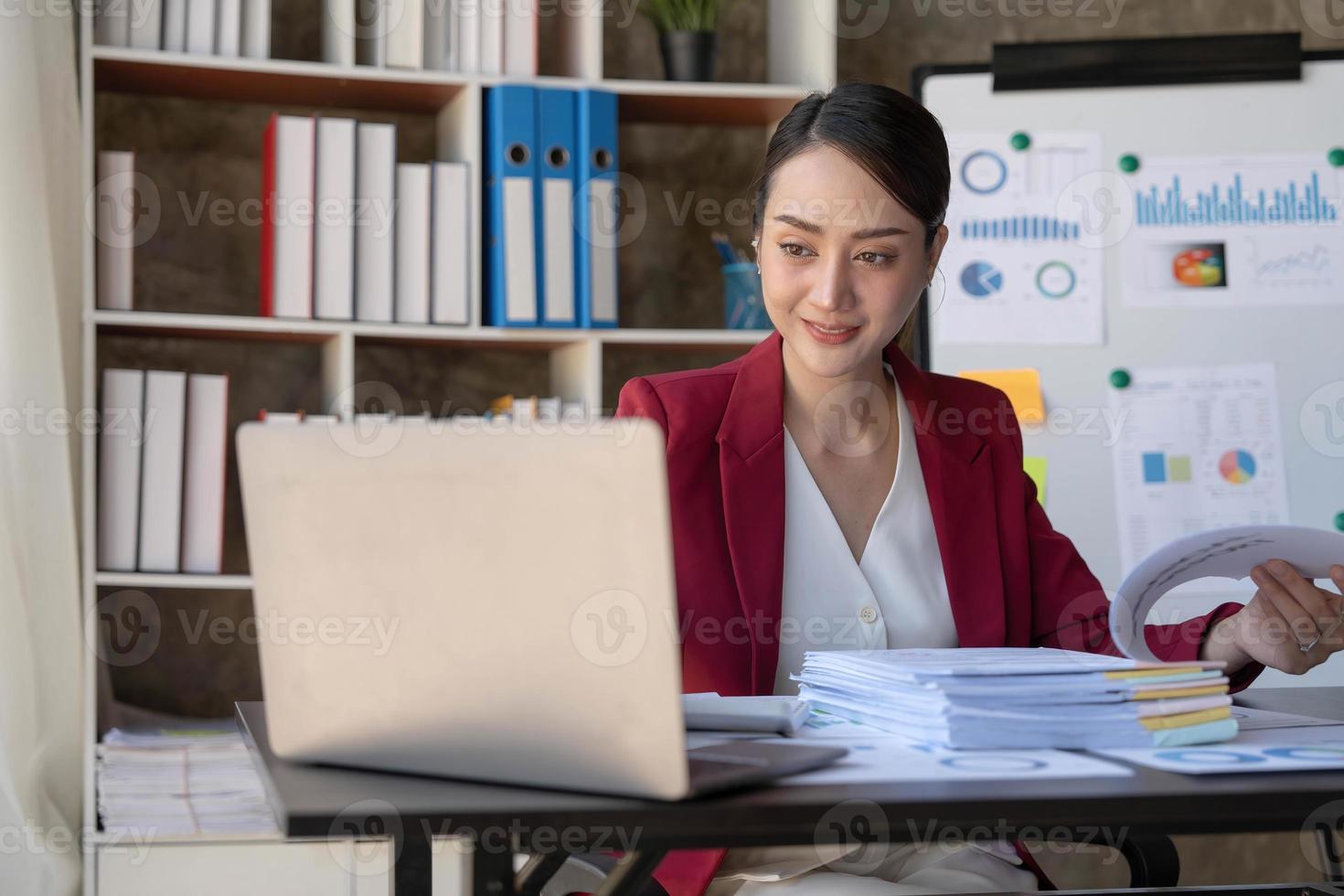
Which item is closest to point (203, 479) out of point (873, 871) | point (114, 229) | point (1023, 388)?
point (114, 229)

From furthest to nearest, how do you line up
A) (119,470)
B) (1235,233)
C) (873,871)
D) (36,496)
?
(1235,233)
(119,470)
(36,496)
(873,871)

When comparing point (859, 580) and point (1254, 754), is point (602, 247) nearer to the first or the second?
point (859, 580)

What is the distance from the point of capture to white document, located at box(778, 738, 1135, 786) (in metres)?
0.79

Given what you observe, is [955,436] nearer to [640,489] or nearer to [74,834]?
[640,489]

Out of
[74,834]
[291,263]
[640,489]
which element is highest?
[291,263]

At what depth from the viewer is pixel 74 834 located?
226cm

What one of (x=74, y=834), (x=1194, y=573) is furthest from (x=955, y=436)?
(x=74, y=834)

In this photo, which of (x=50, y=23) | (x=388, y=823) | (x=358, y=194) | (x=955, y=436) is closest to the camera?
(x=388, y=823)

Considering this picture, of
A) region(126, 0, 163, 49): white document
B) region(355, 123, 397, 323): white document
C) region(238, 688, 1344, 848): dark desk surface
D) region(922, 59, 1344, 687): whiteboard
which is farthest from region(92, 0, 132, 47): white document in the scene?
region(238, 688, 1344, 848): dark desk surface

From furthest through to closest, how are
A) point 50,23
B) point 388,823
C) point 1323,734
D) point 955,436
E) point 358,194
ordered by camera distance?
point 358,194 < point 50,23 < point 955,436 < point 1323,734 < point 388,823

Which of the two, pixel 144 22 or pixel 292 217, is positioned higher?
pixel 144 22

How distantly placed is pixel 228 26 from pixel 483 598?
196cm

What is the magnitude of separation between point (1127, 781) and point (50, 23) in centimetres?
212

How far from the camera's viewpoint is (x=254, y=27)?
2418 millimetres
